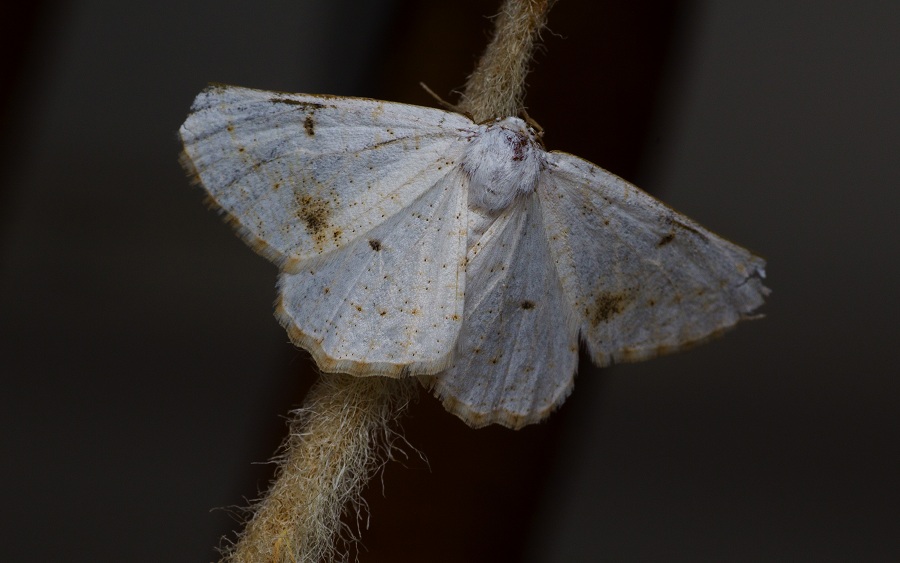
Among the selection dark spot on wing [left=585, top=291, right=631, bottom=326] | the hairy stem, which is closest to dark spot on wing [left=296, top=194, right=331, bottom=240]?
the hairy stem

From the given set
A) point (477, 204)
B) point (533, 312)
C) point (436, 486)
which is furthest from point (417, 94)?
point (436, 486)

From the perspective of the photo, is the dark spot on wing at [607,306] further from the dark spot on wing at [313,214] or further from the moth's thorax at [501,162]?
the dark spot on wing at [313,214]

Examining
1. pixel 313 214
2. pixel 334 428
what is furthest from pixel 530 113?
pixel 334 428

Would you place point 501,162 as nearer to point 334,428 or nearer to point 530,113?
point 530,113

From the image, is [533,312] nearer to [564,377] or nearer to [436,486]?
[564,377]

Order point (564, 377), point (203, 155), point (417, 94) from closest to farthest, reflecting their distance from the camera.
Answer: point (203, 155) < point (564, 377) < point (417, 94)

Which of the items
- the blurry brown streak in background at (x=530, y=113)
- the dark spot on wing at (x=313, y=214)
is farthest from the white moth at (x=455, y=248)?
the blurry brown streak in background at (x=530, y=113)

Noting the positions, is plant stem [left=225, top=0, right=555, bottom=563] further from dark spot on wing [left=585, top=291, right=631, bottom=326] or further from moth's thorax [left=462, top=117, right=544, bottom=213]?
dark spot on wing [left=585, top=291, right=631, bottom=326]
